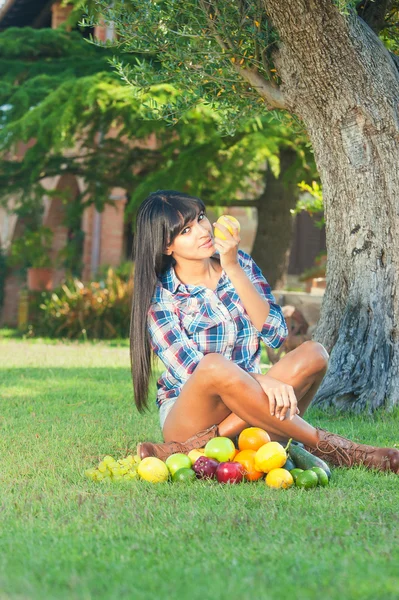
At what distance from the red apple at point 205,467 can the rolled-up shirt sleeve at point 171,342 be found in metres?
0.55

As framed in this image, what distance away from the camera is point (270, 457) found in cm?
400

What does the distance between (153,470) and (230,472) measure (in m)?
0.36

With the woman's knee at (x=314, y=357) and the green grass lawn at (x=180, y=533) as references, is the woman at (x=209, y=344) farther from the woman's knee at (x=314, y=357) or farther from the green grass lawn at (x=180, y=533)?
the green grass lawn at (x=180, y=533)

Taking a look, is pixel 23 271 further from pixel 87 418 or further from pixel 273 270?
pixel 87 418

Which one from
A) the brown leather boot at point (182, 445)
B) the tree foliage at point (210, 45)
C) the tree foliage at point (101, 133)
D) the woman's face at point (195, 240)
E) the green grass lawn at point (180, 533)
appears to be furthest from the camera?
the tree foliage at point (101, 133)

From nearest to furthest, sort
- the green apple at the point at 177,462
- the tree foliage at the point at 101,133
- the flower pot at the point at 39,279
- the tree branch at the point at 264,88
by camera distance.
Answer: the green apple at the point at 177,462 → the tree branch at the point at 264,88 → the tree foliage at the point at 101,133 → the flower pot at the point at 39,279

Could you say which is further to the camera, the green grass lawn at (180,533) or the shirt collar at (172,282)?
the shirt collar at (172,282)

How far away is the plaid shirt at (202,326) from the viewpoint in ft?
14.9

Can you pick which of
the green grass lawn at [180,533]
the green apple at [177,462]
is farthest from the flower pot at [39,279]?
the green apple at [177,462]

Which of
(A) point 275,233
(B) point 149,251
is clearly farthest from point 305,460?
(A) point 275,233

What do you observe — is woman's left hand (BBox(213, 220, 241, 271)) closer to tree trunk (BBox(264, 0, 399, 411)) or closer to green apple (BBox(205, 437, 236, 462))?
green apple (BBox(205, 437, 236, 462))

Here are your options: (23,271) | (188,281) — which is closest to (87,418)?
(188,281)

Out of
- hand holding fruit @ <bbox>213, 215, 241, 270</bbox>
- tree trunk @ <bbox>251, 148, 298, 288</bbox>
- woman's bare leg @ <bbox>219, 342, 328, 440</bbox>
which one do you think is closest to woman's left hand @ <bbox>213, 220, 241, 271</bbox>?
hand holding fruit @ <bbox>213, 215, 241, 270</bbox>

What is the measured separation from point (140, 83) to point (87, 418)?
2800 mm
